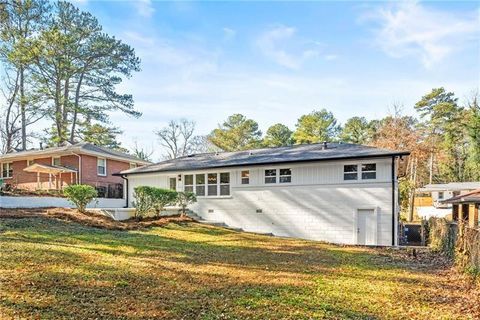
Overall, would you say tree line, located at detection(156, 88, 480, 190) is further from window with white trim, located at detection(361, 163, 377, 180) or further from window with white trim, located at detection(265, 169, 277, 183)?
window with white trim, located at detection(265, 169, 277, 183)

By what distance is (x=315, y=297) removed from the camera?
5.86m

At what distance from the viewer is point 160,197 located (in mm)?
17062

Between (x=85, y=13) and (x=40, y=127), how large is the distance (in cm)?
1322

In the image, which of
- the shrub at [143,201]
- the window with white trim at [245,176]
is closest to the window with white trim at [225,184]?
the window with white trim at [245,176]

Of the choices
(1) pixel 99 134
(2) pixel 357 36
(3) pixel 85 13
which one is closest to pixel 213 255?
(2) pixel 357 36

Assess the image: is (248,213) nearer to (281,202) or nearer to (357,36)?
(281,202)

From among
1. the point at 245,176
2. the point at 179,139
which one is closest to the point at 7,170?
the point at 245,176

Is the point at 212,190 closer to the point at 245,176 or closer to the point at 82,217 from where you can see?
the point at 245,176

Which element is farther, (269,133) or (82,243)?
(269,133)

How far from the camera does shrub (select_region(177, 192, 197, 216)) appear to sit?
60.9 feet

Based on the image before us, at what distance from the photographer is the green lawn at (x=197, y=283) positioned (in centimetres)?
489

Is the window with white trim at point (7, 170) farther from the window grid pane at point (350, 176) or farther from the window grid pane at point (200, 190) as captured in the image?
the window grid pane at point (350, 176)

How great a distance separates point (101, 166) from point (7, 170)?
28.0 ft

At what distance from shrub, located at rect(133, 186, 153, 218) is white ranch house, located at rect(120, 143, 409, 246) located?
3.63 m
